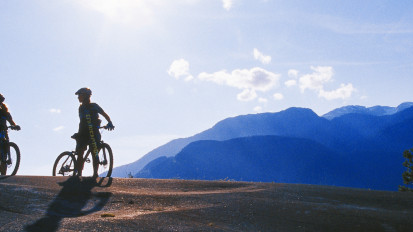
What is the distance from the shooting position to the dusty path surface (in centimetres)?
352

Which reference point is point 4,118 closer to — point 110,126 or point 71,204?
point 110,126

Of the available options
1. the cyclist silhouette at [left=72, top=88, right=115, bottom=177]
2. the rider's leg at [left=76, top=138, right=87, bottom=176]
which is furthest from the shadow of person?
the rider's leg at [left=76, top=138, right=87, bottom=176]

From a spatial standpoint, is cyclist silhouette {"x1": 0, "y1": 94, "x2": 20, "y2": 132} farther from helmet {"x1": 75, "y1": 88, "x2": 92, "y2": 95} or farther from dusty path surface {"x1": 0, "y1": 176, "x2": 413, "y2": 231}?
dusty path surface {"x1": 0, "y1": 176, "x2": 413, "y2": 231}

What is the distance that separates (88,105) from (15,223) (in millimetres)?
5792

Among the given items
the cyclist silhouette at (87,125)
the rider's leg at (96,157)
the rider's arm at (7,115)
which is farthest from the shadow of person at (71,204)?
the rider's arm at (7,115)

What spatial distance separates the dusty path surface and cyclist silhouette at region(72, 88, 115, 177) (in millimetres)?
2272

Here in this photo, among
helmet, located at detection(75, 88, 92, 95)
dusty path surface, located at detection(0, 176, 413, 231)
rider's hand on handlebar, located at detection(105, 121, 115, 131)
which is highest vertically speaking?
helmet, located at detection(75, 88, 92, 95)

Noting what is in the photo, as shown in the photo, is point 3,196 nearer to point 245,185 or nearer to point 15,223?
point 15,223

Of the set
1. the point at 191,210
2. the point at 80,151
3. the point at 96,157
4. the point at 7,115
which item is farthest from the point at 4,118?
the point at 191,210

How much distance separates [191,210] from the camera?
4500mm

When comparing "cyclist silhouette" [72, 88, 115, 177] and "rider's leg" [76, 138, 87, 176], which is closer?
"cyclist silhouette" [72, 88, 115, 177]

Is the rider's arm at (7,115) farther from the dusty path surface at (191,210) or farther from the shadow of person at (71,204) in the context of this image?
the shadow of person at (71,204)

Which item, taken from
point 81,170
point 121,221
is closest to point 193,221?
point 121,221

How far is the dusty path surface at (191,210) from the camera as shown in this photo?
352 cm
